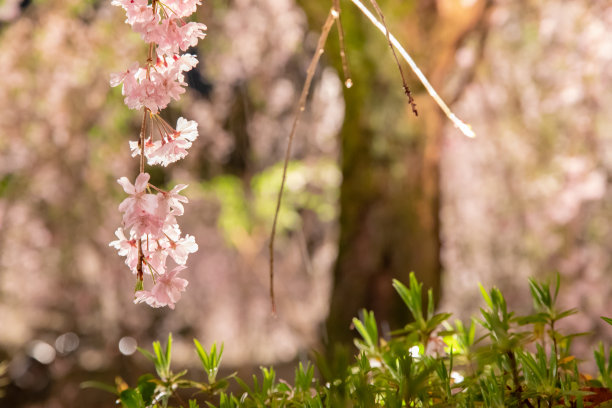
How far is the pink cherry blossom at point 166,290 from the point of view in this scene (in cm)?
96

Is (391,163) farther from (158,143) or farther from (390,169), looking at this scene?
(158,143)

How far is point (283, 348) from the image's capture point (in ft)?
28.8

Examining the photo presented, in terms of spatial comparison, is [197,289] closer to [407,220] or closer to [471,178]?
[471,178]

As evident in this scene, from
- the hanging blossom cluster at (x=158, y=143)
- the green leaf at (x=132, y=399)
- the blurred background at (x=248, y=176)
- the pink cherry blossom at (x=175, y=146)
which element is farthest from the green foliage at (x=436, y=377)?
the blurred background at (x=248, y=176)

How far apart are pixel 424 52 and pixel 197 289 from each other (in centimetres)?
670

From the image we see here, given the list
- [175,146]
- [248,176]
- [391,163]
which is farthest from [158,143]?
[248,176]

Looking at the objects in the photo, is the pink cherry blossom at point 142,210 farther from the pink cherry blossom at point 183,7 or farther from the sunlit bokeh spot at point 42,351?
the sunlit bokeh spot at point 42,351

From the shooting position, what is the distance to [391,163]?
283 cm

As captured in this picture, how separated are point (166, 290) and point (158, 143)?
0.25 meters

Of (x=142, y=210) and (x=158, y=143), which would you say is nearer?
(x=142, y=210)

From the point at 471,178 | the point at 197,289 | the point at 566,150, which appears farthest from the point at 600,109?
the point at 197,289

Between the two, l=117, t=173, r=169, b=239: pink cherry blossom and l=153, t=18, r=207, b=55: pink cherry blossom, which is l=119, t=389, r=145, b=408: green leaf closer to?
l=117, t=173, r=169, b=239: pink cherry blossom

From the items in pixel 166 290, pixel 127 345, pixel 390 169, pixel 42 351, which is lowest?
pixel 166 290

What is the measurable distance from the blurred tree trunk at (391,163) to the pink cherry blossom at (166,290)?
1.80 metres
